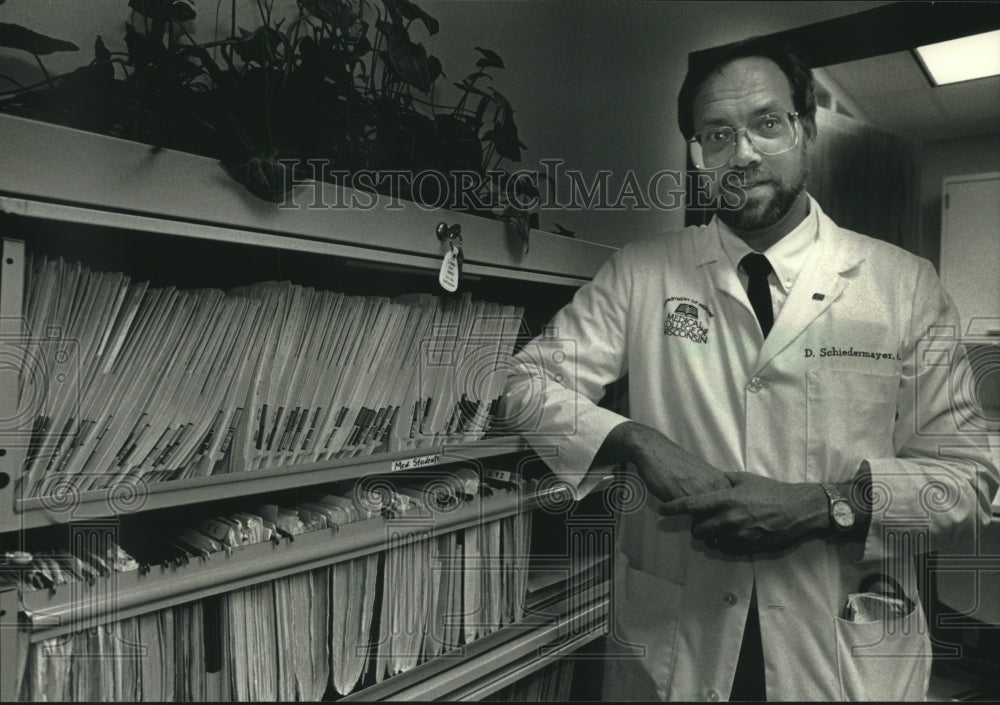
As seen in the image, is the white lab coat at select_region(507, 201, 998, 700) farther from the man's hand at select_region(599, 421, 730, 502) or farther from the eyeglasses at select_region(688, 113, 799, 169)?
the eyeglasses at select_region(688, 113, 799, 169)

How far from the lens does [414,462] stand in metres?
1.16

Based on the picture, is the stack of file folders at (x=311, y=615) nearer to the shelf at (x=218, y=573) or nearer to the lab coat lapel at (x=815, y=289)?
the shelf at (x=218, y=573)

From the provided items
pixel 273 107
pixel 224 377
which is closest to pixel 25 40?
pixel 273 107

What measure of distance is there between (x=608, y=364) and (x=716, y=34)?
4.81 feet

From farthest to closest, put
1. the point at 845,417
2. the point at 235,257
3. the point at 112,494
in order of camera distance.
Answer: the point at 845,417 → the point at 235,257 → the point at 112,494

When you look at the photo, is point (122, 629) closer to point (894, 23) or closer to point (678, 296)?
point (678, 296)

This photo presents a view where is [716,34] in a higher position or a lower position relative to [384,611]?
higher

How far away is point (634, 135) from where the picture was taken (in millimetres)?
2164

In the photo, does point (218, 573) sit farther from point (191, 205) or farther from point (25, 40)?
point (25, 40)

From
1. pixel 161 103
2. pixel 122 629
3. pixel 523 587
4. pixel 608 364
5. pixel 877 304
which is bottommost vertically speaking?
pixel 523 587

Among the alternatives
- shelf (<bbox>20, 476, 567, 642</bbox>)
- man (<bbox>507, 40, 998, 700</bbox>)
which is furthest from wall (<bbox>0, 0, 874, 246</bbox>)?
shelf (<bbox>20, 476, 567, 642</bbox>)

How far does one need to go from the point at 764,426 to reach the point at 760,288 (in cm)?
30

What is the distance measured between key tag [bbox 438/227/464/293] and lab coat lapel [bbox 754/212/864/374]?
0.63 meters

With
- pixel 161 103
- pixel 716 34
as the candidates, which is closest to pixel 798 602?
pixel 161 103
